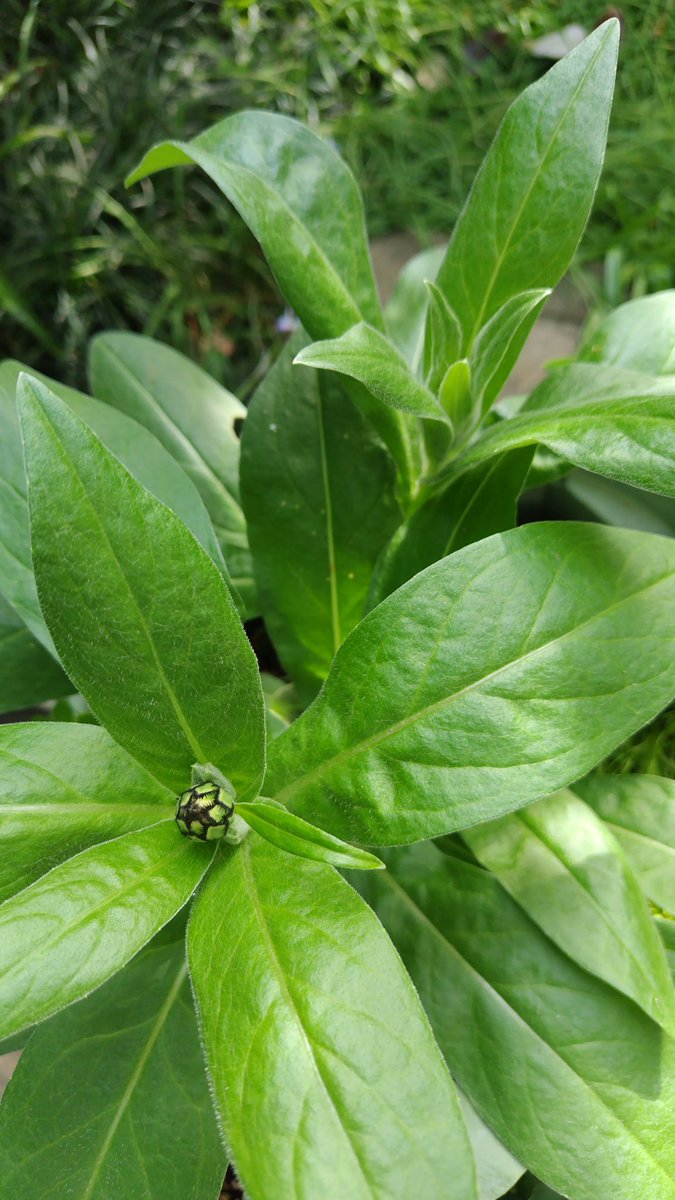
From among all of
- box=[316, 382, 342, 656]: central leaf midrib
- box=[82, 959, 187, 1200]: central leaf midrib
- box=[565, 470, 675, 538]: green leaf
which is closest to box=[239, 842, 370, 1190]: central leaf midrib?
box=[82, 959, 187, 1200]: central leaf midrib

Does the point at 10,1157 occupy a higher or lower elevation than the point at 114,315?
lower

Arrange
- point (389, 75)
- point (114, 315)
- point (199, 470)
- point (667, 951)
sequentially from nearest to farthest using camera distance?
point (667, 951) → point (199, 470) → point (114, 315) → point (389, 75)

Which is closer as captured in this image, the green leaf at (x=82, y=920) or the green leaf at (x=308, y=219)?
the green leaf at (x=82, y=920)

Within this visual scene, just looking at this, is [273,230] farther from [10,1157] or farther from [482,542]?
[10,1157]

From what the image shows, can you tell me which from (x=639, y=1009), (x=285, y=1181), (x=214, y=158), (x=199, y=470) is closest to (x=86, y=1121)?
(x=285, y=1181)

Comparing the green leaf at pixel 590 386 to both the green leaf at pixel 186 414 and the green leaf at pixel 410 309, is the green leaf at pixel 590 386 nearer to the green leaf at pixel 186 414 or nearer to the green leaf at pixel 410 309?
the green leaf at pixel 410 309

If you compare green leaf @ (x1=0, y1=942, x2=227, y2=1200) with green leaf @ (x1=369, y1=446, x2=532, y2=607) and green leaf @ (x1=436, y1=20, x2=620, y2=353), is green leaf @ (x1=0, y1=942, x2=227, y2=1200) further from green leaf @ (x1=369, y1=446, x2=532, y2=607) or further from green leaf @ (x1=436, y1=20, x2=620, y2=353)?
green leaf @ (x1=436, y1=20, x2=620, y2=353)

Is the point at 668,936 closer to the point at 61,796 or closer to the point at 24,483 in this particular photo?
the point at 61,796

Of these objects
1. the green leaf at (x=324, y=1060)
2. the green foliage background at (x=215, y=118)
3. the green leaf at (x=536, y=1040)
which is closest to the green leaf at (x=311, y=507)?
the green leaf at (x=536, y=1040)
